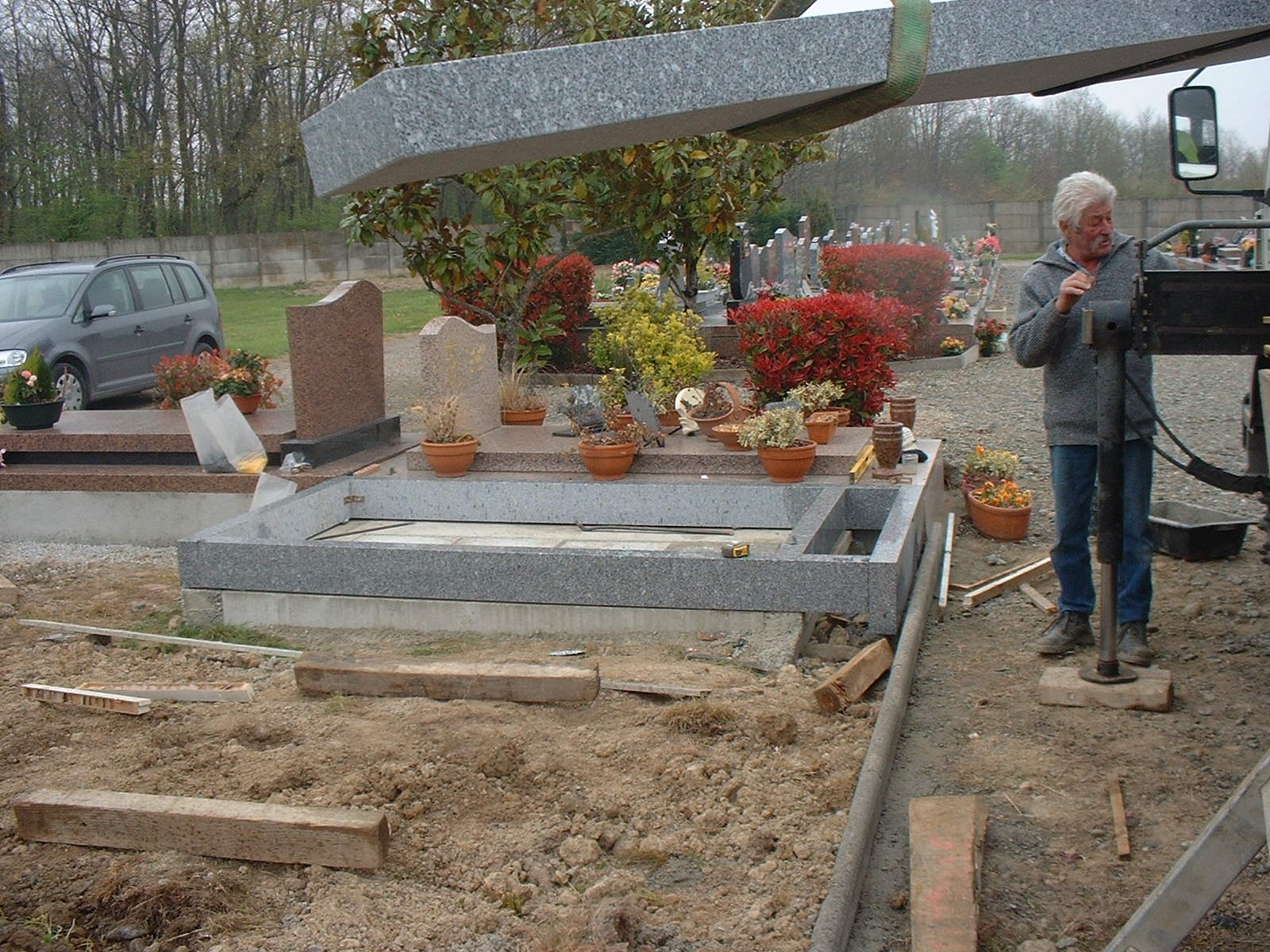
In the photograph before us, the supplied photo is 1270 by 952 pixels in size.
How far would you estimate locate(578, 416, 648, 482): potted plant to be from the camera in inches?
299

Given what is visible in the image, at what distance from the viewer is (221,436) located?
27.2 ft

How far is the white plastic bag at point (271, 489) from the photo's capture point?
7.74 meters

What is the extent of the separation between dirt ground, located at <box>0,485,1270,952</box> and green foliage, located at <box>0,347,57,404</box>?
369 cm

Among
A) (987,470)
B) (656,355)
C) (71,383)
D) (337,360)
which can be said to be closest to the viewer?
(987,470)

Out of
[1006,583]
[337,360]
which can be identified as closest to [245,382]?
[337,360]

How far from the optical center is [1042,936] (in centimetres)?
333

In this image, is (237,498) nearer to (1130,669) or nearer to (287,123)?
(1130,669)

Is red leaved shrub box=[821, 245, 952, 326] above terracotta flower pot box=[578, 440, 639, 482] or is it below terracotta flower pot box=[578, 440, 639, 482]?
above

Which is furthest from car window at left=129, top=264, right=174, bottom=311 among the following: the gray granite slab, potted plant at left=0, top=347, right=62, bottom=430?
the gray granite slab

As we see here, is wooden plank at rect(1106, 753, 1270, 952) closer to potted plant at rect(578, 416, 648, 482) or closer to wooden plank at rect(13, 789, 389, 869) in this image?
wooden plank at rect(13, 789, 389, 869)

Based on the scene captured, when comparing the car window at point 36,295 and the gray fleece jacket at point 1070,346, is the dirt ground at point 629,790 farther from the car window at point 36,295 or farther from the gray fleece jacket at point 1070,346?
the car window at point 36,295

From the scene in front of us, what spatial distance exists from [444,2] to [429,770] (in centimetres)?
858

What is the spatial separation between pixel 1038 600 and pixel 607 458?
2.65 m

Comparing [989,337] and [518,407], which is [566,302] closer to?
[989,337]
